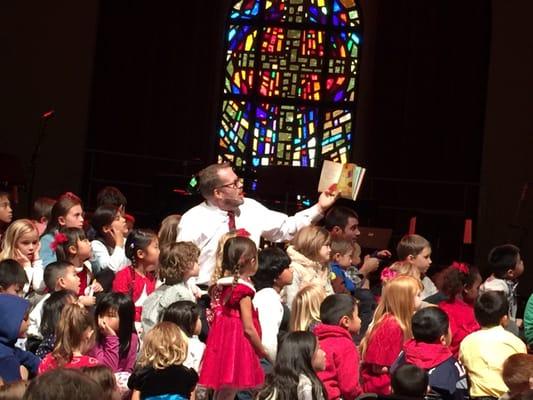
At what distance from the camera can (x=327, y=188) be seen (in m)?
7.92

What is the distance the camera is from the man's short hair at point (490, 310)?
261 inches

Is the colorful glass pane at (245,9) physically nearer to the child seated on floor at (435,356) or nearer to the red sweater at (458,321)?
the red sweater at (458,321)

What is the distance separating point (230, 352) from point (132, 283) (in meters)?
1.06

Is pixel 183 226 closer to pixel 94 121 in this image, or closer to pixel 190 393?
pixel 190 393

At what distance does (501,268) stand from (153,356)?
10.3 ft

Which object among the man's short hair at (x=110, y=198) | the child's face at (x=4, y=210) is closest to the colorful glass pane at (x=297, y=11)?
the man's short hair at (x=110, y=198)

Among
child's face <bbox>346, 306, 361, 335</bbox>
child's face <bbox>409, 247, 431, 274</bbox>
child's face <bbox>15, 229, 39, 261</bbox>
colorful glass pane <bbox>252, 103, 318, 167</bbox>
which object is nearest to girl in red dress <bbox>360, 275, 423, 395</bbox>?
child's face <bbox>346, 306, 361, 335</bbox>

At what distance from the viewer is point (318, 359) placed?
588cm

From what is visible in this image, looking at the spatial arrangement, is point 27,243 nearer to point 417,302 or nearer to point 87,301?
point 87,301

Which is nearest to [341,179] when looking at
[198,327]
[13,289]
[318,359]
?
[198,327]

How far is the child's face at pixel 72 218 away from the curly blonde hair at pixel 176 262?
1177 mm

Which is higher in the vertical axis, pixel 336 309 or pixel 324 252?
pixel 324 252

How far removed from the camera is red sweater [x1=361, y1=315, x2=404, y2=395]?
22.3 feet

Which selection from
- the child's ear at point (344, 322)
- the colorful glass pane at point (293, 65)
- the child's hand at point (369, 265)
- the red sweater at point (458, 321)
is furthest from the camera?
the colorful glass pane at point (293, 65)
